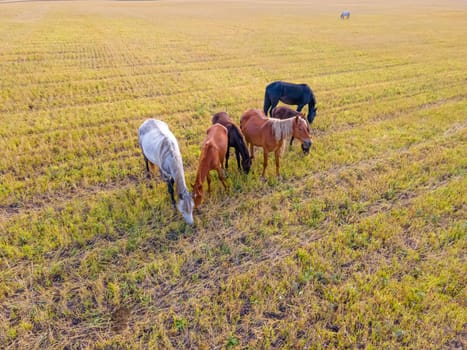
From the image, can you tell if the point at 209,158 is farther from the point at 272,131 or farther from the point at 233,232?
the point at 272,131

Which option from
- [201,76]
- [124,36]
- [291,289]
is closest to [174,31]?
[124,36]

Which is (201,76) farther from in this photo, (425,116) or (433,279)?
(433,279)

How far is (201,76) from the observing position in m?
14.9

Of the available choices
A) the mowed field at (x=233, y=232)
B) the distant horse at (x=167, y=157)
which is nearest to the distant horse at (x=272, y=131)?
the mowed field at (x=233, y=232)

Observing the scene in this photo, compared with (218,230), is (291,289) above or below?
below

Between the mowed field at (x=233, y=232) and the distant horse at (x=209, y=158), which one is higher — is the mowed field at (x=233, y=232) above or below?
below

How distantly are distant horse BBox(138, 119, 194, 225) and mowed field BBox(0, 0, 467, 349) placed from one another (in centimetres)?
49

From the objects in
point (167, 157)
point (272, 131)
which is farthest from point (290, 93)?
point (167, 157)

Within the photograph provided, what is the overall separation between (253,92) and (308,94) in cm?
363

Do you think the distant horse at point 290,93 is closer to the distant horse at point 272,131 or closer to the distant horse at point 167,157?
the distant horse at point 272,131

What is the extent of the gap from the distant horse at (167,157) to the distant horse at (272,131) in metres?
2.17

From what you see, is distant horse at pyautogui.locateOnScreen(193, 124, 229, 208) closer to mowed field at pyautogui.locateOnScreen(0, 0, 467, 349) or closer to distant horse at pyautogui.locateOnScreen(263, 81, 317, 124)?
mowed field at pyautogui.locateOnScreen(0, 0, 467, 349)

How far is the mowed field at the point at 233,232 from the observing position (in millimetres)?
3994

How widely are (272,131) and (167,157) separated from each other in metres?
A: 2.61
